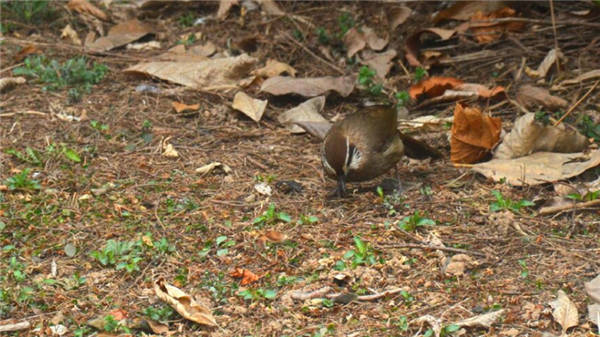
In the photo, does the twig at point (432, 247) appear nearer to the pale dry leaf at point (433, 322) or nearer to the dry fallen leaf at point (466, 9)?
the pale dry leaf at point (433, 322)

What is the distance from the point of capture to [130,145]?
707cm

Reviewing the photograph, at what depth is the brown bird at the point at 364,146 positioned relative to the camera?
621 cm

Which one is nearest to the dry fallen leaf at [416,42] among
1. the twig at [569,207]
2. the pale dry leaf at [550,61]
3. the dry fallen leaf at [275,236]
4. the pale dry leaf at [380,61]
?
the pale dry leaf at [380,61]

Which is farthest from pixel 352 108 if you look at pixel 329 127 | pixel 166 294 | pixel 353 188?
pixel 166 294

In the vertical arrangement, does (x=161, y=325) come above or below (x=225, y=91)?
above

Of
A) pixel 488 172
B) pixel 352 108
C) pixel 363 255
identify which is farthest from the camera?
pixel 352 108

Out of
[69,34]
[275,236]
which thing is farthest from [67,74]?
[275,236]

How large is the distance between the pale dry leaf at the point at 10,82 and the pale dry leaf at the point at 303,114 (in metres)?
2.40

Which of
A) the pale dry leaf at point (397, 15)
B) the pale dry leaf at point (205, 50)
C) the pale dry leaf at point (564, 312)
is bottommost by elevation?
the pale dry leaf at point (205, 50)

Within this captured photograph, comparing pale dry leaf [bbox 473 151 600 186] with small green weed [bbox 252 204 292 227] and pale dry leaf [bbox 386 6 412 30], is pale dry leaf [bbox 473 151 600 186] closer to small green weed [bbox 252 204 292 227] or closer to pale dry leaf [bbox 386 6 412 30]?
small green weed [bbox 252 204 292 227]

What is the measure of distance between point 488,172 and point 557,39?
2.35m

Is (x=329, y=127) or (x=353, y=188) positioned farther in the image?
(x=329, y=127)

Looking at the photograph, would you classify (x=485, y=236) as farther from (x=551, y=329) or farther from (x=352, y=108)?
(x=352, y=108)

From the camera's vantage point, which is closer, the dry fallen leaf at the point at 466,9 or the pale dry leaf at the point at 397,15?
the dry fallen leaf at the point at 466,9
